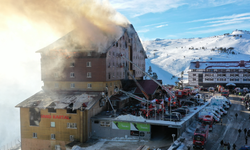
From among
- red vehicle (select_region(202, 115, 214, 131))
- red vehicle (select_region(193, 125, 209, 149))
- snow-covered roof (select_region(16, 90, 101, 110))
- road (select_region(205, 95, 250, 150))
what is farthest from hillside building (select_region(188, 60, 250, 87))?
red vehicle (select_region(193, 125, 209, 149))

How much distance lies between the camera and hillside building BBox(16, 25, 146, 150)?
117ft

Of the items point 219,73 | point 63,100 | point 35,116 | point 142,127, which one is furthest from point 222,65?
point 35,116

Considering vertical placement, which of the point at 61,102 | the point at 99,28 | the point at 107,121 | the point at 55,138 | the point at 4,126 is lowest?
the point at 4,126

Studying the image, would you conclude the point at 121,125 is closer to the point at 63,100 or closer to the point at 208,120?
the point at 63,100

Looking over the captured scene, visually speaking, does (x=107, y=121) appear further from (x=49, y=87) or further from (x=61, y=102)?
(x=49, y=87)

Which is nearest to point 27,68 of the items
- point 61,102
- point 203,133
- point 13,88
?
point 13,88

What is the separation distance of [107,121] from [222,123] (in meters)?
20.4

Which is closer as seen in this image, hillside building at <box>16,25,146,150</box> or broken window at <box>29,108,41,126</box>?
hillside building at <box>16,25,146,150</box>

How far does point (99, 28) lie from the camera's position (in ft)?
149

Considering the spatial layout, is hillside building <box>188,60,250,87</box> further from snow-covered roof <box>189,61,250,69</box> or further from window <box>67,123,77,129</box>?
window <box>67,123,77,129</box>

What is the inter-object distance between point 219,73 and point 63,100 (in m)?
73.2

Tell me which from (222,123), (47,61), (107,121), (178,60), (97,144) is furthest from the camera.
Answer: (178,60)

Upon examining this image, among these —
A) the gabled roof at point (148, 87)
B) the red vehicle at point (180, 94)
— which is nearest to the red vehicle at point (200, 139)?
the gabled roof at point (148, 87)

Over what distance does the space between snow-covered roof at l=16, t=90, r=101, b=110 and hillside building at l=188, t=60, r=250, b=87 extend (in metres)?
65.6
